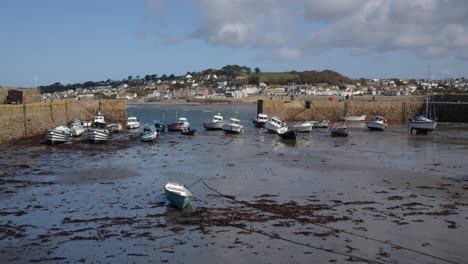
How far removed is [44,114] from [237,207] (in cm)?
3699

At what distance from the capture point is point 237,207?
1795cm

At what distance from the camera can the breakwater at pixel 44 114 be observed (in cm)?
4028

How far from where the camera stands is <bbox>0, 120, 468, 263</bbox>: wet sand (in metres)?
13.2

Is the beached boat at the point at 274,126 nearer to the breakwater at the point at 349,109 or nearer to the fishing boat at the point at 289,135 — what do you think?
the fishing boat at the point at 289,135

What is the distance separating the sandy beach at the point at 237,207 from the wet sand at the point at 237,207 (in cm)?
5

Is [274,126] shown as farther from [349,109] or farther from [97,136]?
[349,109]

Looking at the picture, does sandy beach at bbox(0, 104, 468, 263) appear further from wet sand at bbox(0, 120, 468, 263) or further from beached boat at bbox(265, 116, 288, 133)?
beached boat at bbox(265, 116, 288, 133)

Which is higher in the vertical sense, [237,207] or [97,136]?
[97,136]

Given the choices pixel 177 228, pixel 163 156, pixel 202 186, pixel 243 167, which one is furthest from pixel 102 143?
pixel 177 228

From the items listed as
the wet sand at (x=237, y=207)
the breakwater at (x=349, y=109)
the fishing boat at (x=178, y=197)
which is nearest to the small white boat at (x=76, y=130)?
the wet sand at (x=237, y=207)

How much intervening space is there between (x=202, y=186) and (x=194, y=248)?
8680 millimetres

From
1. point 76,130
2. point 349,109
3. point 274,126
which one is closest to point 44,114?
point 76,130

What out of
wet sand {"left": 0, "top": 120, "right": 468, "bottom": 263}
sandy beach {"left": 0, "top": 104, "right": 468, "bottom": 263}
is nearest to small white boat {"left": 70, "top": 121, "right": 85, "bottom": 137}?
sandy beach {"left": 0, "top": 104, "right": 468, "bottom": 263}

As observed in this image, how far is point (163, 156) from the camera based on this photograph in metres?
32.9
